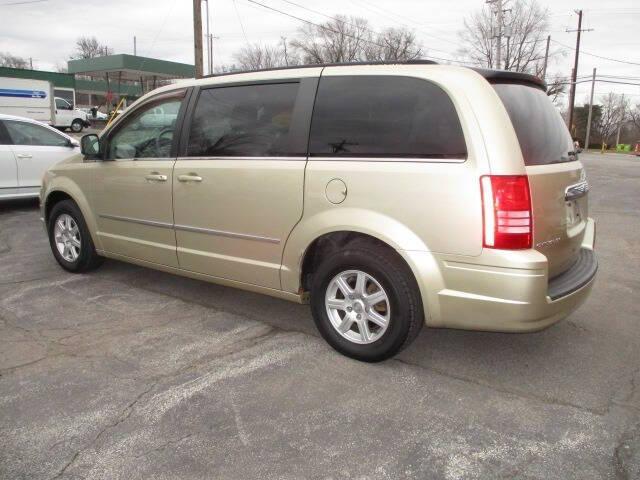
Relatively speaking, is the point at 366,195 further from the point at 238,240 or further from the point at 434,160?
the point at 238,240

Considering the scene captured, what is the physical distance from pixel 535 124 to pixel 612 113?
324ft

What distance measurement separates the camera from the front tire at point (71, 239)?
5.27 meters

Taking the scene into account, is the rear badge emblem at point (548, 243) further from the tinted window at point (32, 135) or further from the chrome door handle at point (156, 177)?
the tinted window at point (32, 135)

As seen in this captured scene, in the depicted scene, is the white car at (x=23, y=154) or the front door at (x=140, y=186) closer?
the front door at (x=140, y=186)

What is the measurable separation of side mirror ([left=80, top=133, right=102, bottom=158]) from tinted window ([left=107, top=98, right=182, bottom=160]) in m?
0.14

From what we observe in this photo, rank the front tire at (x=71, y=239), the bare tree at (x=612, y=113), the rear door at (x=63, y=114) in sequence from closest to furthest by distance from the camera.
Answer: the front tire at (x=71, y=239)
the rear door at (x=63, y=114)
the bare tree at (x=612, y=113)

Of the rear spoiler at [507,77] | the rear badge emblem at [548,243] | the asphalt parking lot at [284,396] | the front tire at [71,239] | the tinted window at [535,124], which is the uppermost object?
the rear spoiler at [507,77]

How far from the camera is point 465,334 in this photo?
4031 mm

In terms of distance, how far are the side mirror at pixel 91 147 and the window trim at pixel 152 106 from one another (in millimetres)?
64

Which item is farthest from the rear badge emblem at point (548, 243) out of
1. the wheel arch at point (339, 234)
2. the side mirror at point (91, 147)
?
the side mirror at point (91, 147)

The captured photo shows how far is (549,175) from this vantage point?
317cm

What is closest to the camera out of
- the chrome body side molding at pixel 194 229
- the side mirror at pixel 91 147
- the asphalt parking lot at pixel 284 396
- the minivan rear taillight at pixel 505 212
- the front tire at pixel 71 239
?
the asphalt parking lot at pixel 284 396

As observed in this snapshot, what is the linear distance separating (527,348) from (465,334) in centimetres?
43

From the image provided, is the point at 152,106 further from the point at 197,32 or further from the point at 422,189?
the point at 197,32
